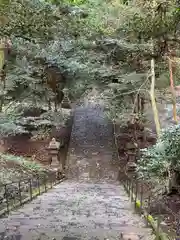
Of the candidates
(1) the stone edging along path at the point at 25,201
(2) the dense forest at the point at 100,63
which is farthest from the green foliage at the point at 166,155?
(1) the stone edging along path at the point at 25,201

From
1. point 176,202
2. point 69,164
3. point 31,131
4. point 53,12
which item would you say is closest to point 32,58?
point 31,131

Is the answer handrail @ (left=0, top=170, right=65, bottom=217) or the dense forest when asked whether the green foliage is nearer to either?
the dense forest

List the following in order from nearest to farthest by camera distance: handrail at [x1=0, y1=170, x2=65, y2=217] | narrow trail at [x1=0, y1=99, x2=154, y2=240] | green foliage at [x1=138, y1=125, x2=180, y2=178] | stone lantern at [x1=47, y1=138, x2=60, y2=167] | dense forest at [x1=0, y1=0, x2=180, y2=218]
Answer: narrow trail at [x1=0, y1=99, x2=154, y2=240] < green foliage at [x1=138, y1=125, x2=180, y2=178] < handrail at [x1=0, y1=170, x2=65, y2=217] < dense forest at [x1=0, y1=0, x2=180, y2=218] < stone lantern at [x1=47, y1=138, x2=60, y2=167]

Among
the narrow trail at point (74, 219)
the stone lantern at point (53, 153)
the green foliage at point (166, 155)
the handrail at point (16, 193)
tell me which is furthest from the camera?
the stone lantern at point (53, 153)

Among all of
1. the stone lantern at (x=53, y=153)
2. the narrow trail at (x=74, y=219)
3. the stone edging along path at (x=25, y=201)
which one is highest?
the stone lantern at (x=53, y=153)

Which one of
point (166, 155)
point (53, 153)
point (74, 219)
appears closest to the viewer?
point (74, 219)

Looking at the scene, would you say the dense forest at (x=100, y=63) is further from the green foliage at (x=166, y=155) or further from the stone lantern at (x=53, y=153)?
the stone lantern at (x=53, y=153)

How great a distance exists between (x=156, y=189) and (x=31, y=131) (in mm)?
9564

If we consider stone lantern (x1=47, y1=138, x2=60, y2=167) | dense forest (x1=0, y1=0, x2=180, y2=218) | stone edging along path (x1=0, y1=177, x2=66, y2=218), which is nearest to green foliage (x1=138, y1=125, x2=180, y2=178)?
dense forest (x1=0, y1=0, x2=180, y2=218)

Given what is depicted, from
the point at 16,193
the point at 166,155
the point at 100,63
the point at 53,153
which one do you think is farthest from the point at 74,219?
the point at 100,63

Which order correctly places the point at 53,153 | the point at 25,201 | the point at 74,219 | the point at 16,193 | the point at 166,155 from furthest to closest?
the point at 53,153, the point at 16,193, the point at 25,201, the point at 166,155, the point at 74,219

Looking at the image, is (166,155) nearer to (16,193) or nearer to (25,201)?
(25,201)

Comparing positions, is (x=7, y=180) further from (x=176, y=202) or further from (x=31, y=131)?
(x=31, y=131)

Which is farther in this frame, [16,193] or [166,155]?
[16,193]
